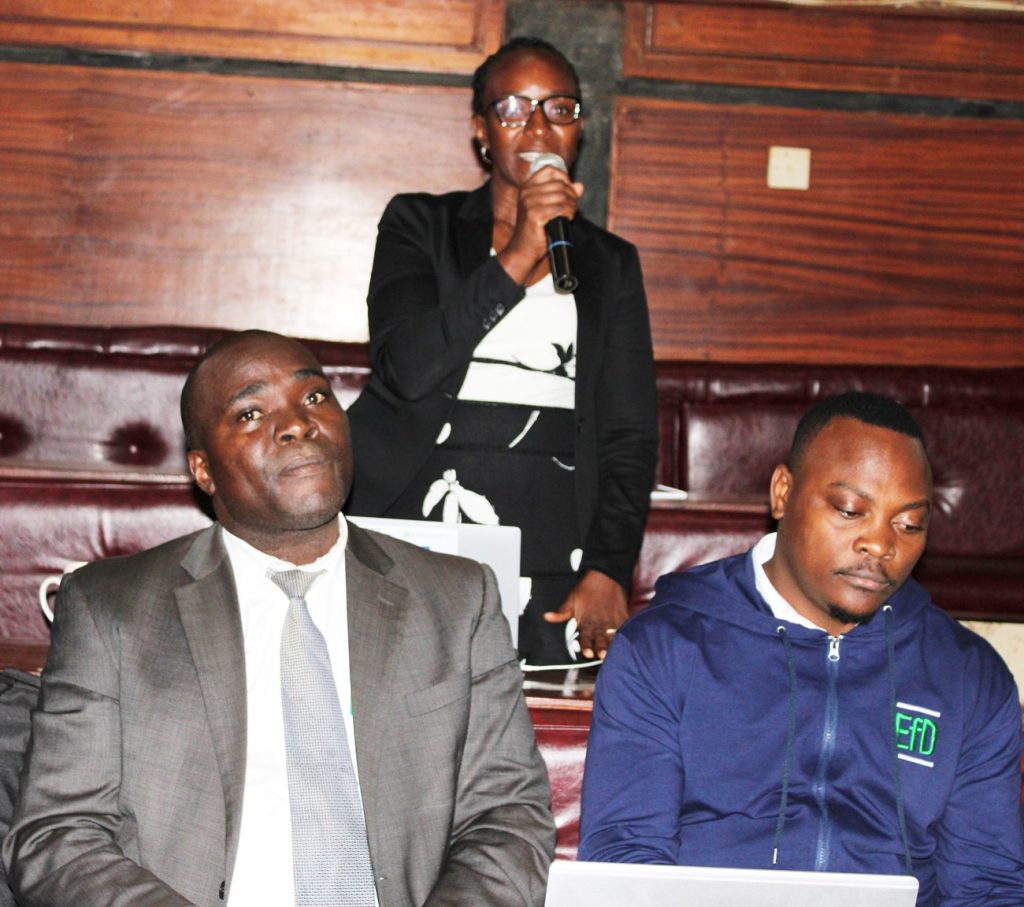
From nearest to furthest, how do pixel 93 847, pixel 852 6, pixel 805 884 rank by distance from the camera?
pixel 805 884 → pixel 93 847 → pixel 852 6

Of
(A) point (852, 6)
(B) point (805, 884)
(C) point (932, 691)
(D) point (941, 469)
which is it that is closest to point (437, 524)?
(C) point (932, 691)

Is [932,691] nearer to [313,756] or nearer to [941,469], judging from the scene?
[313,756]

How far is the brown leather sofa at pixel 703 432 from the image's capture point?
3.07m

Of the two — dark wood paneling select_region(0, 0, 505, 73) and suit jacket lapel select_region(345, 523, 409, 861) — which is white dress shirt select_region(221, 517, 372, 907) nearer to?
suit jacket lapel select_region(345, 523, 409, 861)

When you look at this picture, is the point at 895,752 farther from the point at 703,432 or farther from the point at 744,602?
the point at 703,432

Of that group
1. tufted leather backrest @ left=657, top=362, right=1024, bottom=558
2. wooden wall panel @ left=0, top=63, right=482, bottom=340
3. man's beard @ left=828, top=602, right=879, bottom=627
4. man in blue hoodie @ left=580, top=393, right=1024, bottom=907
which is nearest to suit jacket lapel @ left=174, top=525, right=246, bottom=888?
man in blue hoodie @ left=580, top=393, right=1024, bottom=907

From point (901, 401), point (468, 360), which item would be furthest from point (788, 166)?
point (468, 360)

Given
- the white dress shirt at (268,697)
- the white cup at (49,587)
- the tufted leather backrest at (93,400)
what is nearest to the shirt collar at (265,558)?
the white dress shirt at (268,697)

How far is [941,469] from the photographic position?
378 cm

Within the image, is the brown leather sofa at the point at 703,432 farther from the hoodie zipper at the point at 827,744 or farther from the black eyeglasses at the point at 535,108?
the hoodie zipper at the point at 827,744

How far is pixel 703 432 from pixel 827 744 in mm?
2085

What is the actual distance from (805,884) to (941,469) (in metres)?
2.68

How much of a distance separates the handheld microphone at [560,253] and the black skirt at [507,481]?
322 mm

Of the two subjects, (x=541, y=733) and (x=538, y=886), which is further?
(x=541, y=733)
